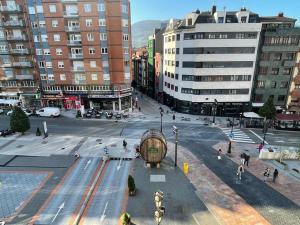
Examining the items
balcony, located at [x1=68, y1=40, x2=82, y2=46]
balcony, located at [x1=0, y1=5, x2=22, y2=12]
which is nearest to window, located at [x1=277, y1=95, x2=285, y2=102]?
balcony, located at [x1=68, y1=40, x2=82, y2=46]

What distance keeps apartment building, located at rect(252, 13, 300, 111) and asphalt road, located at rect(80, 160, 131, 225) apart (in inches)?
1461

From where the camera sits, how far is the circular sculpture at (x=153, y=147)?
2342 centimetres

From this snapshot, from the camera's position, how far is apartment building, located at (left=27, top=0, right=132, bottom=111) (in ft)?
145

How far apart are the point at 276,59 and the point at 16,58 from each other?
60884 millimetres

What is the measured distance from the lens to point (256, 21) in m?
43.5

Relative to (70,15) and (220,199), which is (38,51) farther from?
(220,199)

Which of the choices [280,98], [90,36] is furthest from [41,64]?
[280,98]

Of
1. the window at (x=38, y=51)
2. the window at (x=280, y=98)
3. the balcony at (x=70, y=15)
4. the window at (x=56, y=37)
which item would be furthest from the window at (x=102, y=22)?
the window at (x=280, y=98)

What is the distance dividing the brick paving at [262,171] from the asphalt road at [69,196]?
62.8ft

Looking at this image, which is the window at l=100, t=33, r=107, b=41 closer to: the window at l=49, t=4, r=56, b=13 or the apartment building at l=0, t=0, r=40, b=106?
the window at l=49, t=4, r=56, b=13

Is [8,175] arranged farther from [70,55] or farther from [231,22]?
[231,22]

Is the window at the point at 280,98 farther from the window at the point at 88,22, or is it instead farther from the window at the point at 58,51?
the window at the point at 58,51

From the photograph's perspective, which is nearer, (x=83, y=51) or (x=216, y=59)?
(x=216, y=59)

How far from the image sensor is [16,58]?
5000cm
